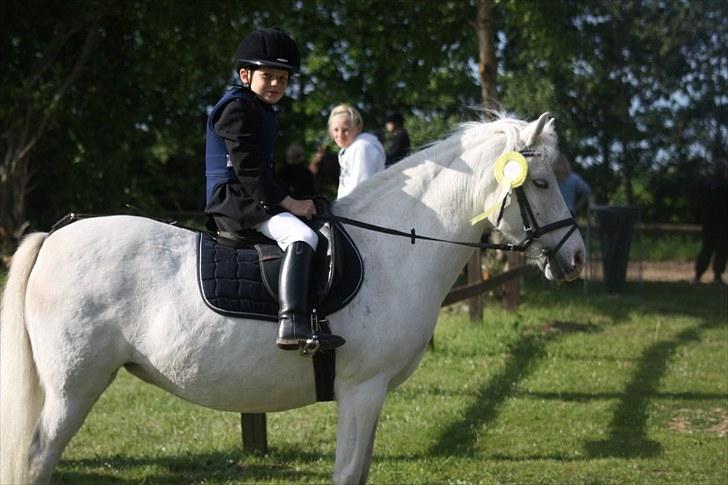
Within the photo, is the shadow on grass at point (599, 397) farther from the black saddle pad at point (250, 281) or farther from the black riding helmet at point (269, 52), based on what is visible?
the black riding helmet at point (269, 52)

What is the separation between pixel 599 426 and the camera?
313 inches

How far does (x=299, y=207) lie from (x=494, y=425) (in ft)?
12.5

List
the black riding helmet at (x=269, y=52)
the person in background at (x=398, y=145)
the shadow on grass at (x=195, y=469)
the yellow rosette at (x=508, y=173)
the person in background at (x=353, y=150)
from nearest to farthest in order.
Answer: the black riding helmet at (x=269, y=52) < the yellow rosette at (x=508, y=173) < the shadow on grass at (x=195, y=469) < the person in background at (x=353, y=150) < the person in background at (x=398, y=145)

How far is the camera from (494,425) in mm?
7871

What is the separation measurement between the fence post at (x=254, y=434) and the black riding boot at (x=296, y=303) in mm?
2483

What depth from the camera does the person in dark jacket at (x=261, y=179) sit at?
452 centimetres

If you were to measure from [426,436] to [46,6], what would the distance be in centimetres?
1176

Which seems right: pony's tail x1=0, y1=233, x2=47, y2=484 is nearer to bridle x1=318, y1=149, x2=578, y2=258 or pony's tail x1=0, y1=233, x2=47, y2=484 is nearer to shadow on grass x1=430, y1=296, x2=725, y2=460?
bridle x1=318, y1=149, x2=578, y2=258

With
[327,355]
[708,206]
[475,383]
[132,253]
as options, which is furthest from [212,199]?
[708,206]

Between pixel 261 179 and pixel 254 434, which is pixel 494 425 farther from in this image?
pixel 261 179

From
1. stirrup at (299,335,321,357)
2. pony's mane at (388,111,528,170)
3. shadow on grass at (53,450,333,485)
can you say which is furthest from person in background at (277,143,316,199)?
stirrup at (299,335,321,357)

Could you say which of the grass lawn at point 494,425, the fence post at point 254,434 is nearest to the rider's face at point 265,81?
the grass lawn at point 494,425

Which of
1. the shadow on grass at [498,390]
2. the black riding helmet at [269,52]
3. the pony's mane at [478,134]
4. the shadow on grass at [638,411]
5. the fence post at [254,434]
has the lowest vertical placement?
the shadow on grass at [638,411]

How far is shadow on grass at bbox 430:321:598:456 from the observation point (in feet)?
24.0
